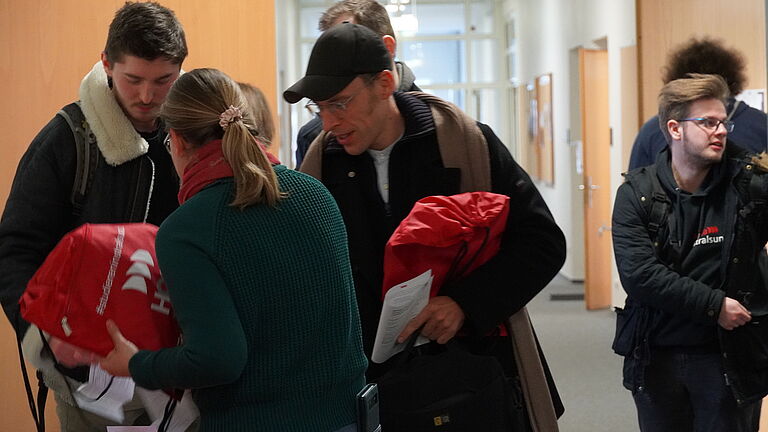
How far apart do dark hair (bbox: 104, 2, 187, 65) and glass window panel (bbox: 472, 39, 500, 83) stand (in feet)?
46.7

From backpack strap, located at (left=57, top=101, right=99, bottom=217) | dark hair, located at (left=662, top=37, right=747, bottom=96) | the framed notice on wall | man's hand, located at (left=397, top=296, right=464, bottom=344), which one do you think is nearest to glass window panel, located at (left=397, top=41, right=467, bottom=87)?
the framed notice on wall

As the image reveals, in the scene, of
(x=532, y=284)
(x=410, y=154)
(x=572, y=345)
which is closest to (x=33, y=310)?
(x=410, y=154)

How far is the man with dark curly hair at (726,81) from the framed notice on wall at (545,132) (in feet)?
23.7

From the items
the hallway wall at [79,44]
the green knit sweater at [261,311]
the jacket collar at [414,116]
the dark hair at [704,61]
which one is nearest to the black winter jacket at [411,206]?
the jacket collar at [414,116]

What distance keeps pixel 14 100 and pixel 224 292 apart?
2651mm

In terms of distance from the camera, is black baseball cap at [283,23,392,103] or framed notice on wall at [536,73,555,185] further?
framed notice on wall at [536,73,555,185]

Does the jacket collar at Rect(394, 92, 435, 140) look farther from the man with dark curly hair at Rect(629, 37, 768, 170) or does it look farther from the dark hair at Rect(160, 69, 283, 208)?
the man with dark curly hair at Rect(629, 37, 768, 170)

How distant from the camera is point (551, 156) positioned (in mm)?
11375

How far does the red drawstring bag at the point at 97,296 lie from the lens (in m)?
1.65

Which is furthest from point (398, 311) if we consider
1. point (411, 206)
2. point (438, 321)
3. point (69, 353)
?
point (69, 353)

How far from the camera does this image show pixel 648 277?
10.00 feet

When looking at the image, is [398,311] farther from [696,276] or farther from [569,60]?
[569,60]

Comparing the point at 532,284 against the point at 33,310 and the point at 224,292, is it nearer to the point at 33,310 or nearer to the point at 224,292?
the point at 224,292

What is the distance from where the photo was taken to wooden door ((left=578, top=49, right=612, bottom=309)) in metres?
8.64
